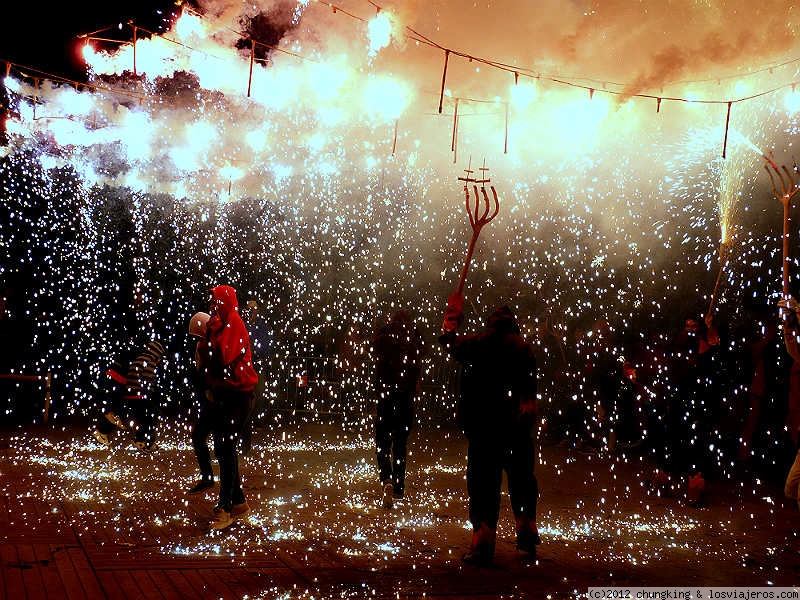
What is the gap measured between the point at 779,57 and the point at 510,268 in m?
5.82

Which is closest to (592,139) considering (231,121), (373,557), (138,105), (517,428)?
(231,121)

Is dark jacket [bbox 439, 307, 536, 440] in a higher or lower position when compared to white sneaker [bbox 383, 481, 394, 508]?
higher

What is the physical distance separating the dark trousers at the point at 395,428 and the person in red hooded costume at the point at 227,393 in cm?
156

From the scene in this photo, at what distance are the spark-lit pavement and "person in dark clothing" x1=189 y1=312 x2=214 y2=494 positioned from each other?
172 millimetres

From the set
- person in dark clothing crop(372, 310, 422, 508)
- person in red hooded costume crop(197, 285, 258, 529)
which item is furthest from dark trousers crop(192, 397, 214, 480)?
person in dark clothing crop(372, 310, 422, 508)

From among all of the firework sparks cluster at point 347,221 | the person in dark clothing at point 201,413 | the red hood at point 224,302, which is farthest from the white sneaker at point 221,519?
the red hood at point 224,302

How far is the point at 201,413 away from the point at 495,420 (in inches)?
104

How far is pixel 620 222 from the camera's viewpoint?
12703 mm

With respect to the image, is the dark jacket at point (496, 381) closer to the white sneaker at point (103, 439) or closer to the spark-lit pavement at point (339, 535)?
the spark-lit pavement at point (339, 535)

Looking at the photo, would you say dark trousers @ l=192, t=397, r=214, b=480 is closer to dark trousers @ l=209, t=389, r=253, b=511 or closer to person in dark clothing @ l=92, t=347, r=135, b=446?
dark trousers @ l=209, t=389, r=253, b=511

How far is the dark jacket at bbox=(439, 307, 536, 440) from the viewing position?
5000mm

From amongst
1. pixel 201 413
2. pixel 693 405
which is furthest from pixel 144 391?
pixel 693 405

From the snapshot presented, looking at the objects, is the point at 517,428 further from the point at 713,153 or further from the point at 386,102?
the point at 713,153

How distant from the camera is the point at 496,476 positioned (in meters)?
5.00
